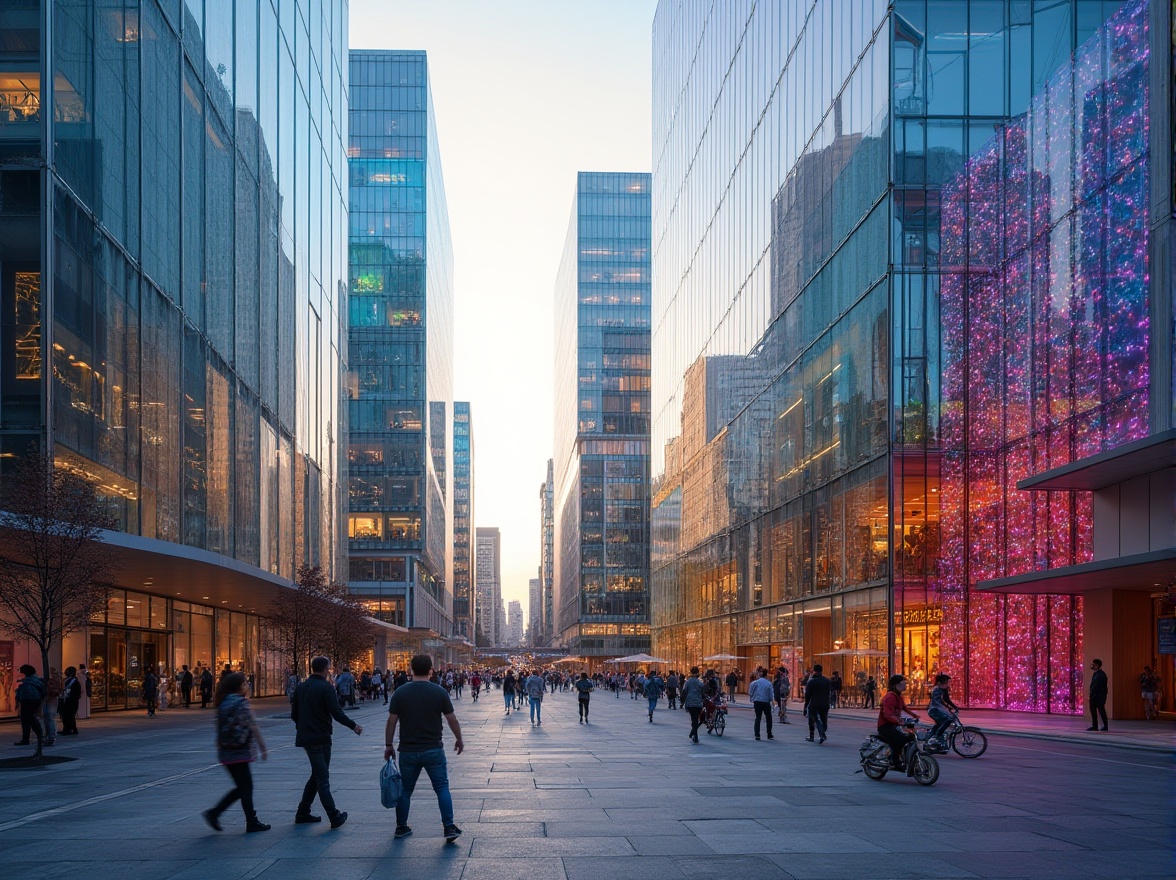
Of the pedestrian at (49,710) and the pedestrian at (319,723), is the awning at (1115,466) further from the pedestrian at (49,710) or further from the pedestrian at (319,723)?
the pedestrian at (49,710)

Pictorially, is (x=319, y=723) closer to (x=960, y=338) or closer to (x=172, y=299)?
(x=172, y=299)

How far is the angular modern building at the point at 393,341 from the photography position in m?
113

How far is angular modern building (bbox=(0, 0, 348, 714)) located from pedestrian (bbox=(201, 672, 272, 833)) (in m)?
15.7

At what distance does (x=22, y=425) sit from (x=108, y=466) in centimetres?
368

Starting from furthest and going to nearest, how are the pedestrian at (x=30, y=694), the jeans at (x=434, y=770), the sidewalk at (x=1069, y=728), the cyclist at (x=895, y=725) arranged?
the sidewalk at (x=1069, y=728) → the pedestrian at (x=30, y=694) → the cyclist at (x=895, y=725) → the jeans at (x=434, y=770)

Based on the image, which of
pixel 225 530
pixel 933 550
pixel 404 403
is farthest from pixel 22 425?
pixel 404 403

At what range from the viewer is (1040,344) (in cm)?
3619

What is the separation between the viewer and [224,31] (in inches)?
1661

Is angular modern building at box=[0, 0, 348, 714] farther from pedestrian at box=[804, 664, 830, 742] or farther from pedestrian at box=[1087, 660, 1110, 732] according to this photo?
pedestrian at box=[1087, 660, 1110, 732]

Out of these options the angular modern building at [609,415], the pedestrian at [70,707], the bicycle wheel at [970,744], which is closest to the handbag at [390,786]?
the bicycle wheel at [970,744]

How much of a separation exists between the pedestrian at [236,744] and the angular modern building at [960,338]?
759 inches

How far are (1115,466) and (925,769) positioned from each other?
13882mm

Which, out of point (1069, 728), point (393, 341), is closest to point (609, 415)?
point (393, 341)

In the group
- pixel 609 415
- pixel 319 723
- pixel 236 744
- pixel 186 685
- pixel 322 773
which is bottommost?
pixel 186 685
